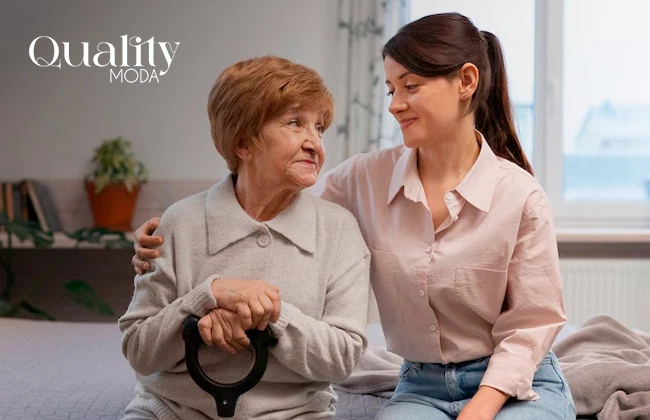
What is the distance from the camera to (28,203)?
3.86 meters

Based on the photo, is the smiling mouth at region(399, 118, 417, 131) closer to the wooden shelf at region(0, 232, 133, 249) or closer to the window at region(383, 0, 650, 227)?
the wooden shelf at region(0, 232, 133, 249)

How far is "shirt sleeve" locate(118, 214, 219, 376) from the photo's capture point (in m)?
1.37

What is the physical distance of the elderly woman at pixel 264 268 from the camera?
1402mm

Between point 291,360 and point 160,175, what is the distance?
107 inches

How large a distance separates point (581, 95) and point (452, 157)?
269cm

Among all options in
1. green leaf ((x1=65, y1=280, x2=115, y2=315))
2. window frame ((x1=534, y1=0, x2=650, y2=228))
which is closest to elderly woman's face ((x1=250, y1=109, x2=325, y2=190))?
green leaf ((x1=65, y1=280, x2=115, y2=315))

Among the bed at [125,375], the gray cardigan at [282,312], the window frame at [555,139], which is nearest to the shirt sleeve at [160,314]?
the gray cardigan at [282,312]

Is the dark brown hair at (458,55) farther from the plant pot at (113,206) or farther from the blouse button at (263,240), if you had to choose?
the plant pot at (113,206)

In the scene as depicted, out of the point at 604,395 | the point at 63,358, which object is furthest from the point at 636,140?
the point at 63,358

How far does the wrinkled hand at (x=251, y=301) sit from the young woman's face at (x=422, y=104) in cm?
42

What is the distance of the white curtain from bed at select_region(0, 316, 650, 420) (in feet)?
4.90

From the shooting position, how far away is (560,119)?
159 inches

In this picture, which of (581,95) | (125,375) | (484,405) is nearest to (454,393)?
(484,405)

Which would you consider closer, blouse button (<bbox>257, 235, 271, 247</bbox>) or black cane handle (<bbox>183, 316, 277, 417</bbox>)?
black cane handle (<bbox>183, 316, 277, 417</bbox>)
